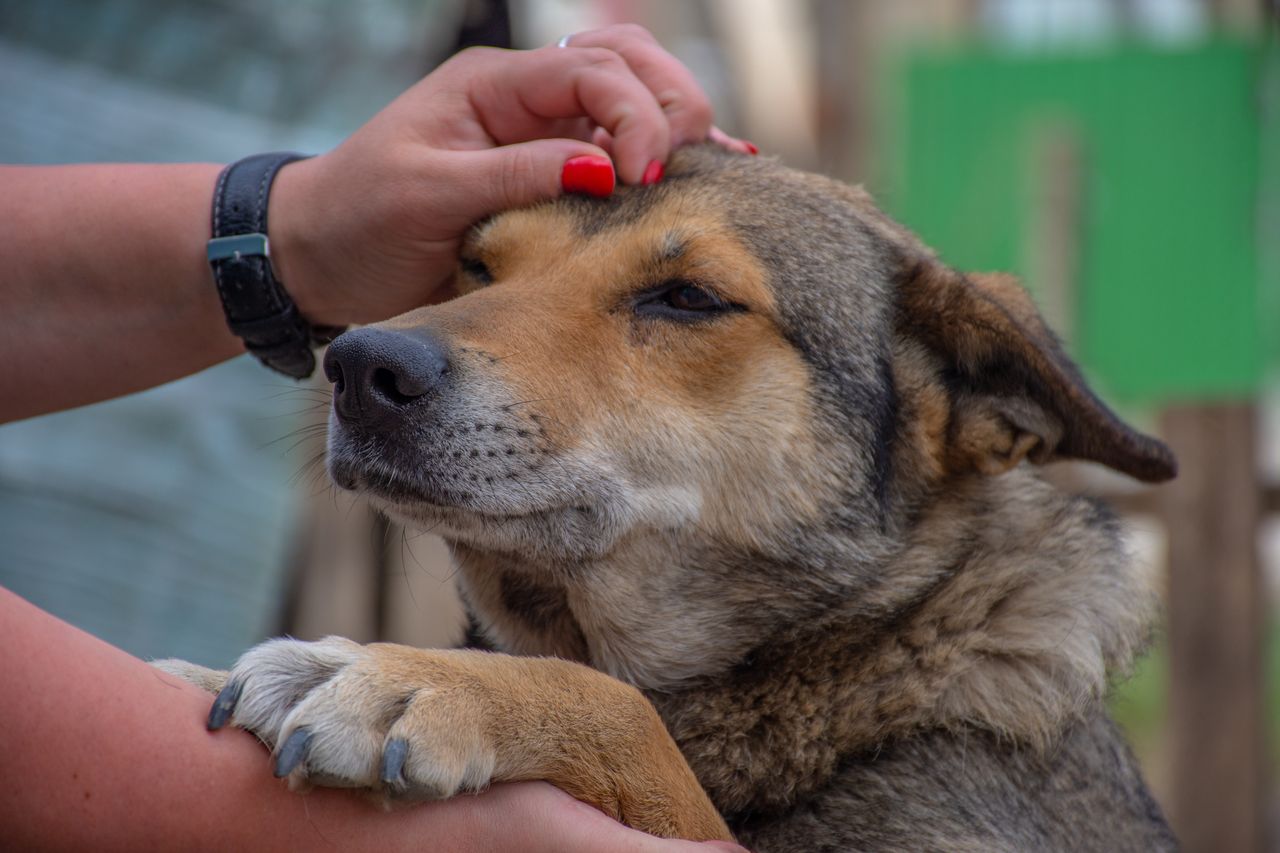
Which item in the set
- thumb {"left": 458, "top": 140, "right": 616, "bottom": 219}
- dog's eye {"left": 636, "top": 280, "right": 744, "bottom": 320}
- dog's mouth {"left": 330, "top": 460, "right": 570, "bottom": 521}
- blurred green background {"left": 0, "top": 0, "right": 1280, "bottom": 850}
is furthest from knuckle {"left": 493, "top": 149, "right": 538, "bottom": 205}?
dog's mouth {"left": 330, "top": 460, "right": 570, "bottom": 521}

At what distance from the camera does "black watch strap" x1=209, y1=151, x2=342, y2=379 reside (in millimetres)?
2996

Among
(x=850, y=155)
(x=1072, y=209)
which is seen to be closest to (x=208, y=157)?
(x=1072, y=209)

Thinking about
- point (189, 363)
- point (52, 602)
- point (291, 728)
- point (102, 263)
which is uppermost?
point (102, 263)

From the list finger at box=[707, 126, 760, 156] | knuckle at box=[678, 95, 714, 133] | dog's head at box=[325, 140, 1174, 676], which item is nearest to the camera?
dog's head at box=[325, 140, 1174, 676]

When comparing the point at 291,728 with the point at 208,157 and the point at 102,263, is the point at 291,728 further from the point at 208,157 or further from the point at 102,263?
the point at 208,157

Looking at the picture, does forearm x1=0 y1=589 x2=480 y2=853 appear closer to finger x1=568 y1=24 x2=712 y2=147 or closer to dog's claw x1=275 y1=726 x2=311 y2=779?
dog's claw x1=275 y1=726 x2=311 y2=779

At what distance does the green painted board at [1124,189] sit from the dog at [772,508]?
329 centimetres

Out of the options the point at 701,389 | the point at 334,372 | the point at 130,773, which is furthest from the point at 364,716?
the point at 701,389

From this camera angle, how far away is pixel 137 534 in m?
4.30

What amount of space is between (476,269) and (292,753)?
4.83 ft

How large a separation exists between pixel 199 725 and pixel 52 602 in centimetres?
233

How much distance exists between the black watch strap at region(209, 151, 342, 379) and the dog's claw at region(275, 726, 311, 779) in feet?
4.30

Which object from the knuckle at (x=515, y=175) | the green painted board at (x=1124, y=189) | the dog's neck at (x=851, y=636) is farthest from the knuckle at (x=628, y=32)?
the green painted board at (x=1124, y=189)

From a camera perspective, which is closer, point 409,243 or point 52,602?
point 409,243
